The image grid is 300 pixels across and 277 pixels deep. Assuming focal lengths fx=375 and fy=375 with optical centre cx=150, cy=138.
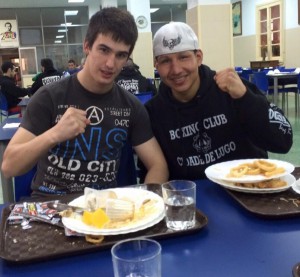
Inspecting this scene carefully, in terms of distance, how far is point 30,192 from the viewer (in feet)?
5.70

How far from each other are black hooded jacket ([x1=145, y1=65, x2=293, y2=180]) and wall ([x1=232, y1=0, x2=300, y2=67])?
912 centimetres

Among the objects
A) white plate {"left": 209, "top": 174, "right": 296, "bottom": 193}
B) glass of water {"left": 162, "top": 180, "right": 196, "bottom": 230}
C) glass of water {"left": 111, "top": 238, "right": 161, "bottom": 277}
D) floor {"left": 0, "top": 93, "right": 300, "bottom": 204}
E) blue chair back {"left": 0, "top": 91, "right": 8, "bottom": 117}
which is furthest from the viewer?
blue chair back {"left": 0, "top": 91, "right": 8, "bottom": 117}

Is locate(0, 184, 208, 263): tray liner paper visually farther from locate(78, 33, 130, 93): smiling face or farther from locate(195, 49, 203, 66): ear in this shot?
locate(195, 49, 203, 66): ear

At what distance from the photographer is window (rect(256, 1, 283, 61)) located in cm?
1072

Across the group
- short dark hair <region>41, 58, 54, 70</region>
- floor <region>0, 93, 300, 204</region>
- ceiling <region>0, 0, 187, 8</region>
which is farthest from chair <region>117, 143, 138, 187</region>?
ceiling <region>0, 0, 187, 8</region>

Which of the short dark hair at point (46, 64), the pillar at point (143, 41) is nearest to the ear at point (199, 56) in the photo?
the short dark hair at point (46, 64)

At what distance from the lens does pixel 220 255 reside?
834 mm

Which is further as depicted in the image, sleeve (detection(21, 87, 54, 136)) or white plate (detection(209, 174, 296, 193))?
sleeve (detection(21, 87, 54, 136))

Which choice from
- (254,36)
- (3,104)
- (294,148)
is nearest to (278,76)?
(294,148)

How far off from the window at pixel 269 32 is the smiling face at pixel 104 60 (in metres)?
10.1

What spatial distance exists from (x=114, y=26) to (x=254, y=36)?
1151cm

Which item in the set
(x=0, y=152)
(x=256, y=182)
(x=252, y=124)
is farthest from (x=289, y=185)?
(x=0, y=152)

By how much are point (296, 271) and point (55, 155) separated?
111cm

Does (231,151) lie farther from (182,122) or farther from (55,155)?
(55,155)
